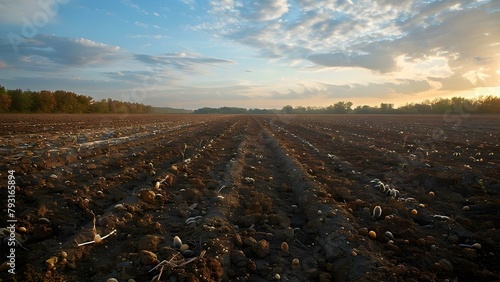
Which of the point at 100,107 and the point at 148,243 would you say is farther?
the point at 100,107

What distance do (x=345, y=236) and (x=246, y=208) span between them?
2002mm

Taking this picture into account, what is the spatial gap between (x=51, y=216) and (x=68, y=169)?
11.3ft

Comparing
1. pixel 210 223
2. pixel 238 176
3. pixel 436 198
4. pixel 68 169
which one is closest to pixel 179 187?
pixel 238 176

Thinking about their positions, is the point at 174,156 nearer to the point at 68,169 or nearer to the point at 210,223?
the point at 68,169

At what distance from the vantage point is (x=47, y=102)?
52406 mm

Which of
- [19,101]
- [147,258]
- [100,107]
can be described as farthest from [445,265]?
[100,107]

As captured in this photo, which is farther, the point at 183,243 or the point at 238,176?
the point at 238,176

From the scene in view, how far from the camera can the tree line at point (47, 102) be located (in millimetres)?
47188

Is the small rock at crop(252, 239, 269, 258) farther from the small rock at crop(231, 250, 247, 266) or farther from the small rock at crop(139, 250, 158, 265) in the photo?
the small rock at crop(139, 250, 158, 265)

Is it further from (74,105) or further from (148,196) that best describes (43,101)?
(148,196)

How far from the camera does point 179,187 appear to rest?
6617 millimetres

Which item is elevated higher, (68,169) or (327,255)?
(68,169)

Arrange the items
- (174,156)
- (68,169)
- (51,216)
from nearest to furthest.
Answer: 1. (51,216)
2. (68,169)
3. (174,156)

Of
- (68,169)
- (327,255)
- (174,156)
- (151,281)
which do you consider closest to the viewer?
(151,281)
